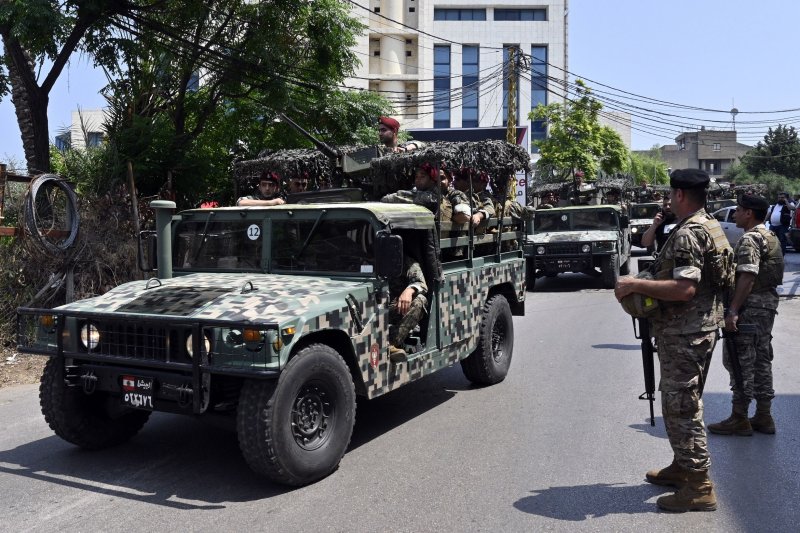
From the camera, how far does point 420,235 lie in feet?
21.5

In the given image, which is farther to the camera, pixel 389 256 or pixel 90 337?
pixel 389 256

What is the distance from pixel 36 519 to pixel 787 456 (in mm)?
4791

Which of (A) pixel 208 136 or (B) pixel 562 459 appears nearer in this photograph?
(B) pixel 562 459

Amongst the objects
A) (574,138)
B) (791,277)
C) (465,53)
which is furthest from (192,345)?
(465,53)

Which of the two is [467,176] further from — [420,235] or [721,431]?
[721,431]

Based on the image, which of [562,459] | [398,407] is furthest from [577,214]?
[562,459]

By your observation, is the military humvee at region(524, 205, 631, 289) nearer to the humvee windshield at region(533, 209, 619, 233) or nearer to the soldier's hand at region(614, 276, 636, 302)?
the humvee windshield at region(533, 209, 619, 233)

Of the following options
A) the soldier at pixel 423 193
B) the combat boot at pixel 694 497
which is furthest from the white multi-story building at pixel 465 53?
the combat boot at pixel 694 497

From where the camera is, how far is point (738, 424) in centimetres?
596

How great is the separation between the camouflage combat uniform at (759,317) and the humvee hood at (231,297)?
115 inches

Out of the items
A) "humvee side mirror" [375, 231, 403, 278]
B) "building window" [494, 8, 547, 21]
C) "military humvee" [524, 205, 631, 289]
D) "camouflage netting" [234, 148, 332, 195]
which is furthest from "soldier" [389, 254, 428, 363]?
"building window" [494, 8, 547, 21]

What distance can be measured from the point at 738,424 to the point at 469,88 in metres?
57.6

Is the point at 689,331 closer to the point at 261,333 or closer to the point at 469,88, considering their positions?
the point at 261,333

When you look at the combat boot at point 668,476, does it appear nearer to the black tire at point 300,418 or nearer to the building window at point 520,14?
the black tire at point 300,418
